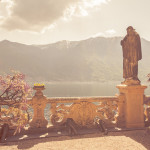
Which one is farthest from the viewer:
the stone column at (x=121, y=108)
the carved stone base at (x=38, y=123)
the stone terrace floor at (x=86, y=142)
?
the stone column at (x=121, y=108)

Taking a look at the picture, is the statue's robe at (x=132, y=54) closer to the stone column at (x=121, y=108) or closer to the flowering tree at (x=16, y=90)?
the stone column at (x=121, y=108)

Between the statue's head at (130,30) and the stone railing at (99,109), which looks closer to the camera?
the stone railing at (99,109)

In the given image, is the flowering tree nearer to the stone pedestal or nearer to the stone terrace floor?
the stone terrace floor

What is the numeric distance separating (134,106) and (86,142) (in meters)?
2.67

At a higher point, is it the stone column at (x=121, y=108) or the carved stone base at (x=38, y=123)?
the stone column at (x=121, y=108)

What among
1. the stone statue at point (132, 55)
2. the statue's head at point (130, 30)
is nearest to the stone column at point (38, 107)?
the stone statue at point (132, 55)

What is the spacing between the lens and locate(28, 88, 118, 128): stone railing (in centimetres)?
611

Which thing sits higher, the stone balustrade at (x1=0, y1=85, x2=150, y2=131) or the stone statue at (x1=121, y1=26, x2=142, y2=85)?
the stone statue at (x1=121, y1=26, x2=142, y2=85)

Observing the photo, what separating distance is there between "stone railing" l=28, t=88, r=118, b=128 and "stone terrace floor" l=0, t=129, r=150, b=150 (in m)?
0.71

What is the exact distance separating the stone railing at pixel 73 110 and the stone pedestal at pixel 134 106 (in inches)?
19.0

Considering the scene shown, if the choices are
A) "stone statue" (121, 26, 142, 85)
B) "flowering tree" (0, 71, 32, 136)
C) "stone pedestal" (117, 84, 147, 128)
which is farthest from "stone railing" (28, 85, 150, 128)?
Answer: "flowering tree" (0, 71, 32, 136)

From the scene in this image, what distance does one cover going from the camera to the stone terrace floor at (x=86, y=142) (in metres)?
4.78

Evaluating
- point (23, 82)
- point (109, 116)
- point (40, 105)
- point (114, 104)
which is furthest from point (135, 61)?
point (23, 82)

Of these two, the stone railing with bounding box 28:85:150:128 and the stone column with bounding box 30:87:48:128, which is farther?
the stone railing with bounding box 28:85:150:128
